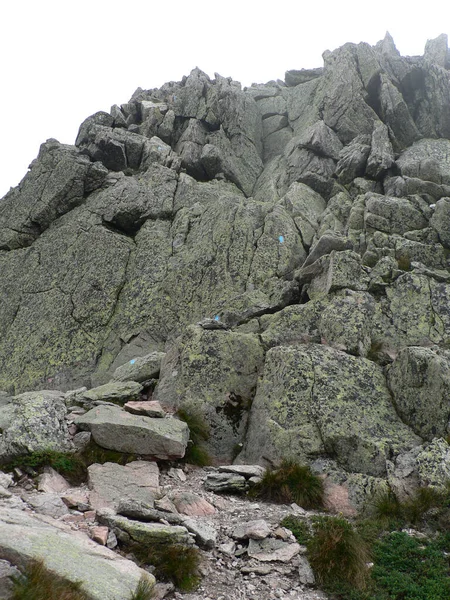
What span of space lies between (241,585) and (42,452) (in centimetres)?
704

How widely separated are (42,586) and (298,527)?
6732 mm

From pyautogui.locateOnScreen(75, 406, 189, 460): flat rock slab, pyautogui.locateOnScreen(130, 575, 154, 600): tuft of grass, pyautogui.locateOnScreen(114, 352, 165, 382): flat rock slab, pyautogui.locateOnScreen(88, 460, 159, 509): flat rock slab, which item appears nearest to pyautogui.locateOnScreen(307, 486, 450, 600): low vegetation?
pyautogui.locateOnScreen(130, 575, 154, 600): tuft of grass

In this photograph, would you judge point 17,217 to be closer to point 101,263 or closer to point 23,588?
point 101,263

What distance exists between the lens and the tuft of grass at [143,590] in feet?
26.9

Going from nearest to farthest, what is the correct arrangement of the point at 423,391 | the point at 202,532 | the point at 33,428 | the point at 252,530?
the point at 202,532 < the point at 252,530 < the point at 33,428 < the point at 423,391

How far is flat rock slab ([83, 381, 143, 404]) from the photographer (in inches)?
744

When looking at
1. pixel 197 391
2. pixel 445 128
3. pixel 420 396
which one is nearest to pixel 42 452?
pixel 197 391

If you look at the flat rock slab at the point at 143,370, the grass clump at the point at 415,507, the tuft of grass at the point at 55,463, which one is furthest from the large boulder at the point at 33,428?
the grass clump at the point at 415,507

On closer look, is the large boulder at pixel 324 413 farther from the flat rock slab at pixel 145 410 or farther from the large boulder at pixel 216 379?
the flat rock slab at pixel 145 410

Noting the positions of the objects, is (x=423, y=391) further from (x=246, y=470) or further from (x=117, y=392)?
(x=117, y=392)

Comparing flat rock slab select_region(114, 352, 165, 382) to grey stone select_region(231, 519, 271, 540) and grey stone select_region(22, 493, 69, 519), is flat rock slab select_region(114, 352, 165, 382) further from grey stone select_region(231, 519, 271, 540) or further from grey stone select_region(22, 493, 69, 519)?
grey stone select_region(231, 519, 271, 540)

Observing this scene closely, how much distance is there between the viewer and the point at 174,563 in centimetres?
978

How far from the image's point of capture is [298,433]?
53.8 feet

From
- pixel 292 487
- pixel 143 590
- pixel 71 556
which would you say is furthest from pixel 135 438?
pixel 143 590
